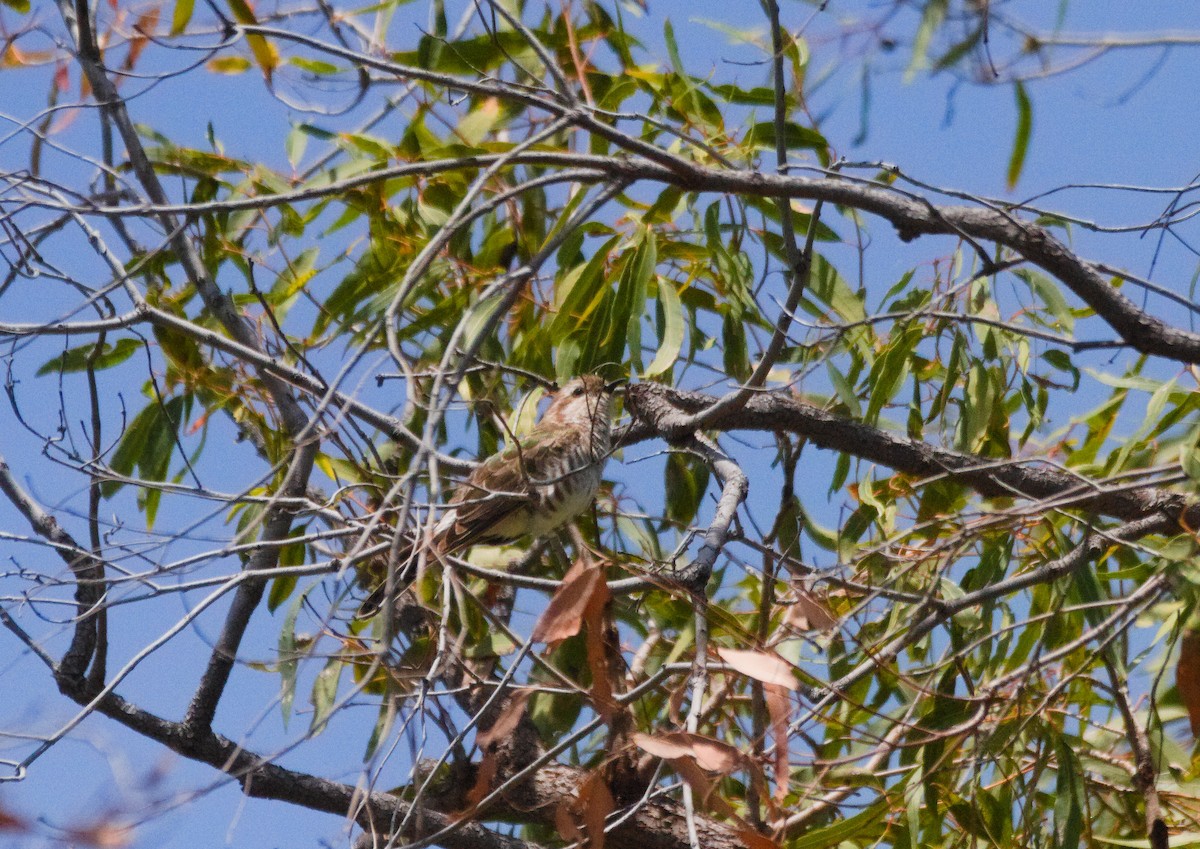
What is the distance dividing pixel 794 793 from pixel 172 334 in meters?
2.05

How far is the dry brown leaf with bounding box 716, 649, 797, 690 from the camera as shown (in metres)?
2.02

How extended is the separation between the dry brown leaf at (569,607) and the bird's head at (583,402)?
119 cm

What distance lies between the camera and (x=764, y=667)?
2064 mm

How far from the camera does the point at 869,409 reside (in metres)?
3.27

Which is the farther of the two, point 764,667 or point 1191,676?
point 1191,676

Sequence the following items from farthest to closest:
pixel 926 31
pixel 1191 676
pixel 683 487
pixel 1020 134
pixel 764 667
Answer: pixel 683 487
pixel 1191 676
pixel 1020 134
pixel 764 667
pixel 926 31

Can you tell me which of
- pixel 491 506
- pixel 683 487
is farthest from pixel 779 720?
pixel 683 487

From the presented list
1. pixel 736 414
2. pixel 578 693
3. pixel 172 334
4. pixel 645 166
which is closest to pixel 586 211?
pixel 645 166

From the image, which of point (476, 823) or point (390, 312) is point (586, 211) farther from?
point (476, 823)

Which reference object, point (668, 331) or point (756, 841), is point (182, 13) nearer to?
point (668, 331)

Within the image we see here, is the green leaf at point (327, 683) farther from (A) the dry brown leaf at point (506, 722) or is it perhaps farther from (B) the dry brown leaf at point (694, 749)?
(B) the dry brown leaf at point (694, 749)

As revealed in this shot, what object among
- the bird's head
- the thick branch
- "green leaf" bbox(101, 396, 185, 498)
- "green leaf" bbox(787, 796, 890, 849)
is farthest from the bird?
"green leaf" bbox(787, 796, 890, 849)

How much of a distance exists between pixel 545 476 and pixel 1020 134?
Answer: 1881 mm

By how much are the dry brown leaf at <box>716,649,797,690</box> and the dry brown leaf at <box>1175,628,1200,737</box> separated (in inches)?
37.7
